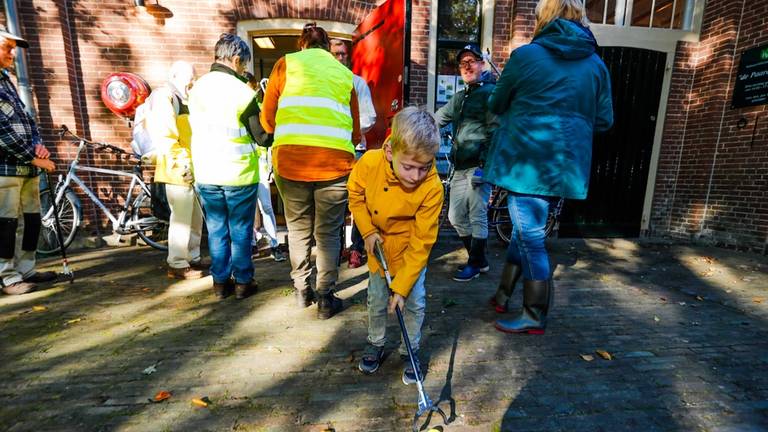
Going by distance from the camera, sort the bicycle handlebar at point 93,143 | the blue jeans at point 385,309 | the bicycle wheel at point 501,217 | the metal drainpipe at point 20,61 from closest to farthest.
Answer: the blue jeans at point 385,309
the metal drainpipe at point 20,61
the bicycle handlebar at point 93,143
the bicycle wheel at point 501,217

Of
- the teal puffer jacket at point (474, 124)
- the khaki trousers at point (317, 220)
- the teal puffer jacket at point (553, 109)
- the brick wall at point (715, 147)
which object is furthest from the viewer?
the brick wall at point (715, 147)

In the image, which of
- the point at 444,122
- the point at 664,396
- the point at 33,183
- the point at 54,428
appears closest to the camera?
the point at 54,428

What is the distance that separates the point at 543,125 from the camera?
2369 mm

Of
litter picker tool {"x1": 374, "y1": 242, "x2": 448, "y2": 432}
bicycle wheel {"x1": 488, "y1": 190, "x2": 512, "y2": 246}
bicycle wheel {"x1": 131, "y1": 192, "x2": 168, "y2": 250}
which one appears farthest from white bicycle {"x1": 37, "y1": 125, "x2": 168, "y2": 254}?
bicycle wheel {"x1": 488, "y1": 190, "x2": 512, "y2": 246}

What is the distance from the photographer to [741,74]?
5234mm

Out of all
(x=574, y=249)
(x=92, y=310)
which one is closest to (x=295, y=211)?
(x=92, y=310)

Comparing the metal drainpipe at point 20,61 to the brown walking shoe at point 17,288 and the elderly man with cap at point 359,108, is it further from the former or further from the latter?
the elderly man with cap at point 359,108

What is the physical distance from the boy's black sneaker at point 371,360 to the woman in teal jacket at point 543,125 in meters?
0.99

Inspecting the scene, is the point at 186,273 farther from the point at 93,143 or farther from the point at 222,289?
the point at 93,143

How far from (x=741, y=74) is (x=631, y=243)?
109 inches

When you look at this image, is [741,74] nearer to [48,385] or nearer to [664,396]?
[664,396]

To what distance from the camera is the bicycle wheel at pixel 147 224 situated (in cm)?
464

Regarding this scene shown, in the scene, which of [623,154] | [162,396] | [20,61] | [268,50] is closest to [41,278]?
[162,396]

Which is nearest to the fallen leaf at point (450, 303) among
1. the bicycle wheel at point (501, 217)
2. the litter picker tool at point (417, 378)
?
the litter picker tool at point (417, 378)
